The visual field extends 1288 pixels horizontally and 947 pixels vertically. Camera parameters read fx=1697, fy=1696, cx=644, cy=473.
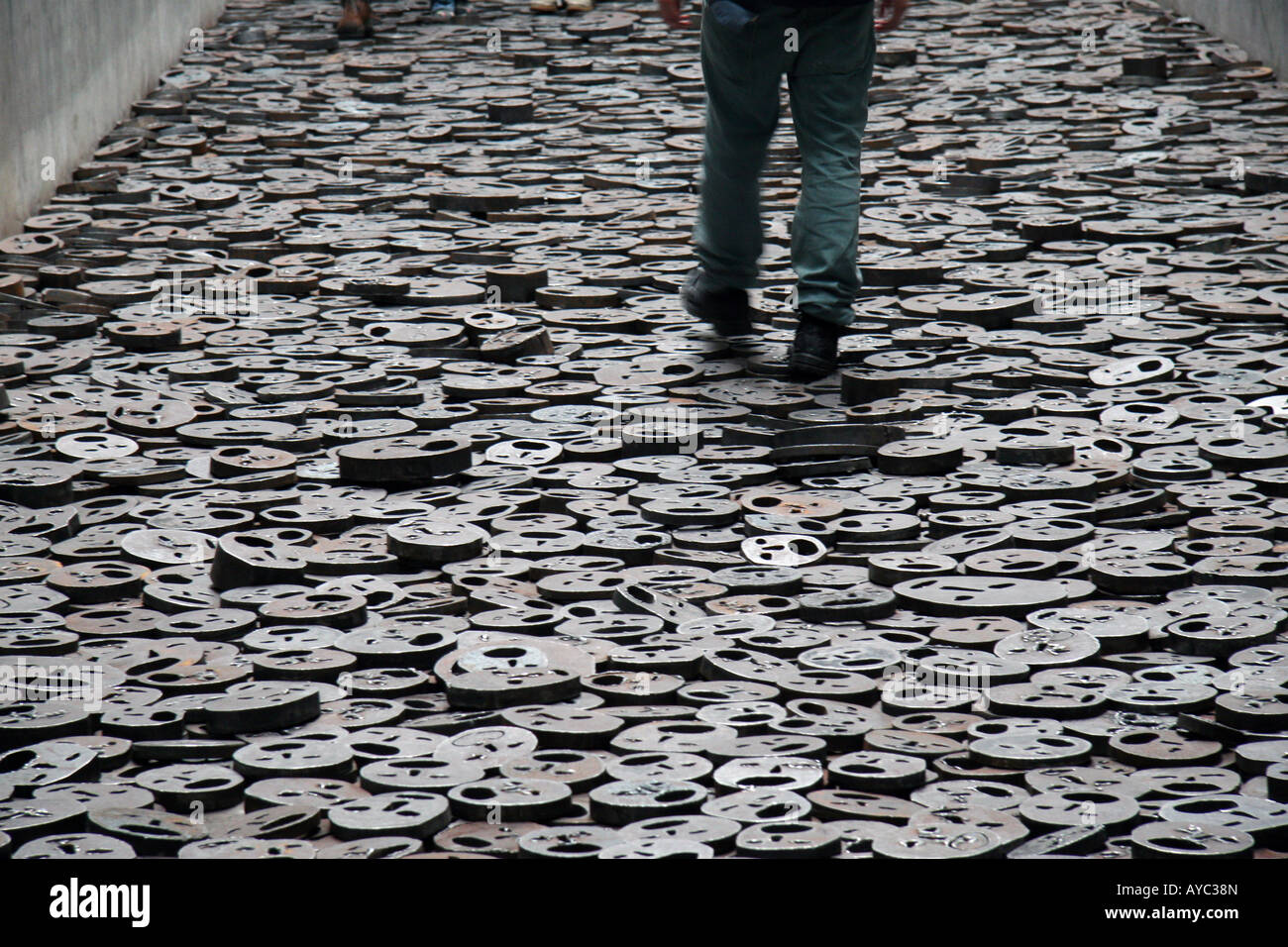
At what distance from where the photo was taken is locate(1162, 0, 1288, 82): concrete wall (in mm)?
9469

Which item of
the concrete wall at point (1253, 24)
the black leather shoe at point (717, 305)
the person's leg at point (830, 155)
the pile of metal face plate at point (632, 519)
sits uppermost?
the concrete wall at point (1253, 24)

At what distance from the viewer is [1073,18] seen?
1163 cm

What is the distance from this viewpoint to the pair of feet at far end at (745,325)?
5016 millimetres

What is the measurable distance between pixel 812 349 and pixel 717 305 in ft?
1.56

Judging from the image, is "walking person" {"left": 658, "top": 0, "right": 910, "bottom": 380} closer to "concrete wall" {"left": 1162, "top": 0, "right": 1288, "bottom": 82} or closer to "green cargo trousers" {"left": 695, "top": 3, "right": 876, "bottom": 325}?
"green cargo trousers" {"left": 695, "top": 3, "right": 876, "bottom": 325}

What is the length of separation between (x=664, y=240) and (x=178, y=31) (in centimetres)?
576

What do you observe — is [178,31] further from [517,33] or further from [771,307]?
[771,307]

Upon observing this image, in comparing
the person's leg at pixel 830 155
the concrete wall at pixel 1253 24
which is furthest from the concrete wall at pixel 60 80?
the concrete wall at pixel 1253 24

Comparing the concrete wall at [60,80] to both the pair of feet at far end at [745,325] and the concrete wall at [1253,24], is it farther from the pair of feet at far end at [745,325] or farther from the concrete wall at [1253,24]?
the concrete wall at [1253,24]

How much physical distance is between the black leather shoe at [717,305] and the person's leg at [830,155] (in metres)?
0.34

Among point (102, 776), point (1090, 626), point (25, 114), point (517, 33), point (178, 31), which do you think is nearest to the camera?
point (102, 776)

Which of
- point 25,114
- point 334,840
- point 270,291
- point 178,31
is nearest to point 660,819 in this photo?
point 334,840

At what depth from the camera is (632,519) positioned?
408 centimetres

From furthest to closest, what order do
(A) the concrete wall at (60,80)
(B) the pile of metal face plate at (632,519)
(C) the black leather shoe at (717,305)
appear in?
(A) the concrete wall at (60,80) < (C) the black leather shoe at (717,305) < (B) the pile of metal face plate at (632,519)
